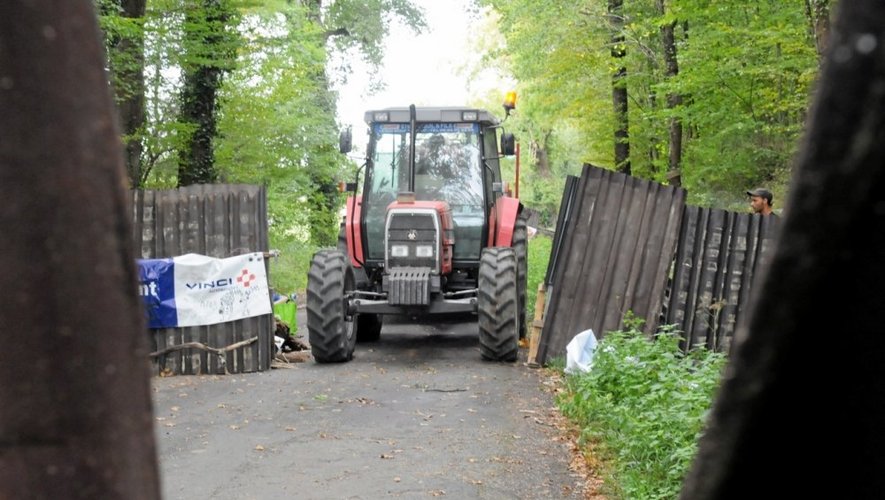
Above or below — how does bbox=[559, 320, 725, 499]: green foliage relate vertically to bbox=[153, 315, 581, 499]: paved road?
above

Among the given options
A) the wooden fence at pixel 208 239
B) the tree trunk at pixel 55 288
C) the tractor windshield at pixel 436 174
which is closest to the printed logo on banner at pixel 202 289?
the wooden fence at pixel 208 239

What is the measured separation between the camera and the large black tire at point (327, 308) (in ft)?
39.5

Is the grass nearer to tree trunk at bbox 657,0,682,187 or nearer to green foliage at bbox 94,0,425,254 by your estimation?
green foliage at bbox 94,0,425,254

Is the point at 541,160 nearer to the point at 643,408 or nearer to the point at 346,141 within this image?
the point at 346,141

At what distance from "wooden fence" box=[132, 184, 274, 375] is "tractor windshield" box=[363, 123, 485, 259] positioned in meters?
2.15

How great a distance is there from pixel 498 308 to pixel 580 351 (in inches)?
46.5

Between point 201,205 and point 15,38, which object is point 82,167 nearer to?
point 15,38

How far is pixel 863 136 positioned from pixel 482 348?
Result: 11.2 metres

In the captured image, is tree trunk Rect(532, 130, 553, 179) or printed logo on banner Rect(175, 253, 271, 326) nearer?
printed logo on banner Rect(175, 253, 271, 326)

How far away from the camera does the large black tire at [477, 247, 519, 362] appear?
12.0 metres

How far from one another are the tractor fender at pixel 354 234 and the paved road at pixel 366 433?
64.1 inches

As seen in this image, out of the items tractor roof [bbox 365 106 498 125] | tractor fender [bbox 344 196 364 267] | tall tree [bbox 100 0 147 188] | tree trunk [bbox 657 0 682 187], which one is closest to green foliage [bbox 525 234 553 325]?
tractor fender [bbox 344 196 364 267]

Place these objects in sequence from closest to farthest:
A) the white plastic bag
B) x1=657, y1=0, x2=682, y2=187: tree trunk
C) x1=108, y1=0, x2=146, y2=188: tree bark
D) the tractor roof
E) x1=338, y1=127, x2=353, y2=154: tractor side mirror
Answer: the white plastic bag < x1=338, y1=127, x2=353, y2=154: tractor side mirror < the tractor roof < x1=108, y1=0, x2=146, y2=188: tree bark < x1=657, y1=0, x2=682, y2=187: tree trunk

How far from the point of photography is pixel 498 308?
1195cm
